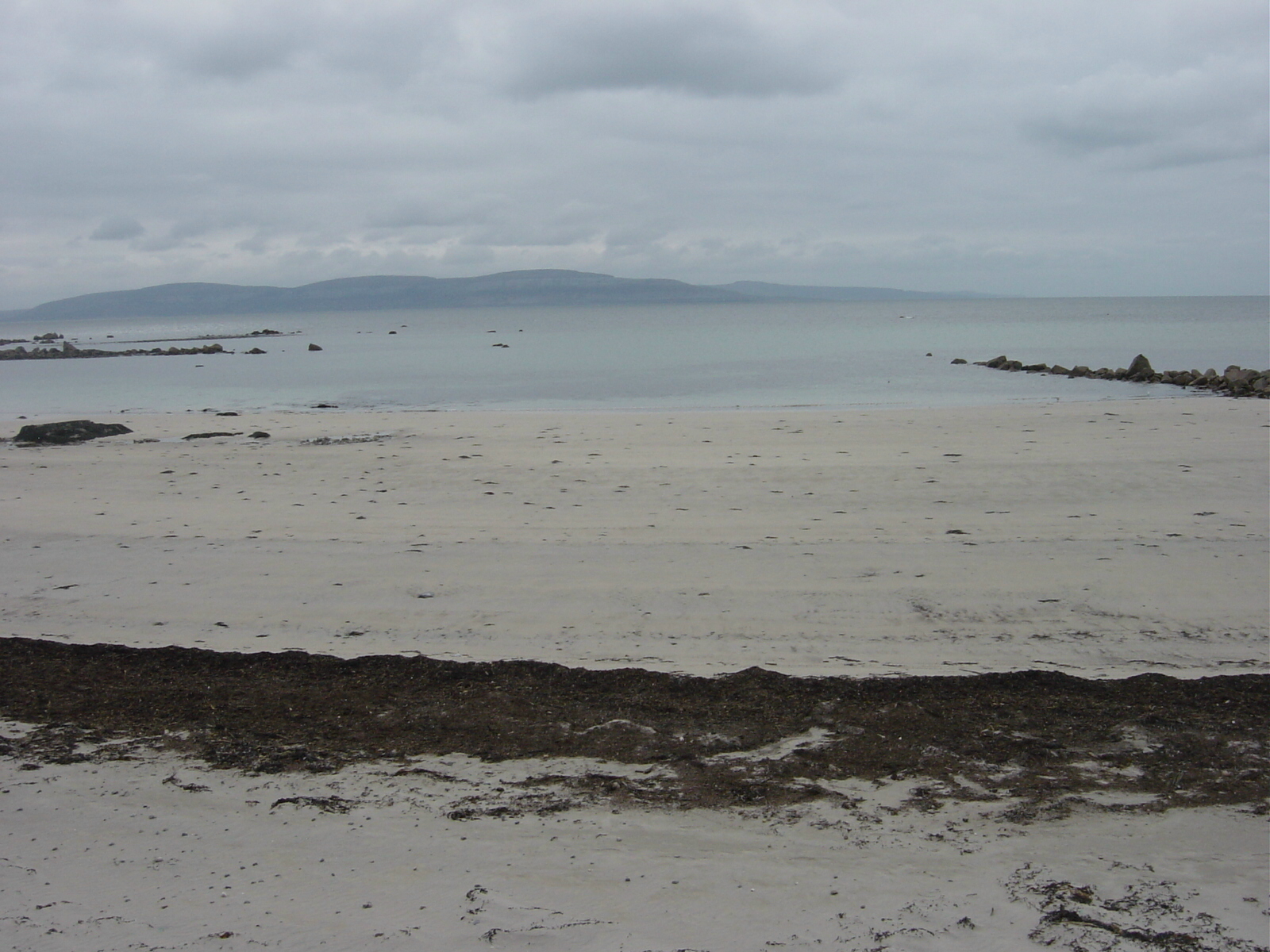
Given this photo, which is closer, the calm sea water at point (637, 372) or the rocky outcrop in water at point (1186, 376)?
the rocky outcrop in water at point (1186, 376)

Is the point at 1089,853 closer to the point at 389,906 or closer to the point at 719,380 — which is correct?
the point at 389,906

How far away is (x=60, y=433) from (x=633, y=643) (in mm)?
14538

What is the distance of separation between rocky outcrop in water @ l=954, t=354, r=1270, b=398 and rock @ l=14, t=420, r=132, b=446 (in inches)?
961

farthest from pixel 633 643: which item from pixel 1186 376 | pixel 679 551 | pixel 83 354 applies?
pixel 83 354

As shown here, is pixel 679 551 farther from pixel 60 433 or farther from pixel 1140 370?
pixel 1140 370

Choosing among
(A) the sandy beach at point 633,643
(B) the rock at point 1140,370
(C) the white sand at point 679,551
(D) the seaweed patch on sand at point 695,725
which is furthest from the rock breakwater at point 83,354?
(D) the seaweed patch on sand at point 695,725

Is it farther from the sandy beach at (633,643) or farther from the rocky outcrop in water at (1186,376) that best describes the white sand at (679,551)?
the rocky outcrop in water at (1186,376)

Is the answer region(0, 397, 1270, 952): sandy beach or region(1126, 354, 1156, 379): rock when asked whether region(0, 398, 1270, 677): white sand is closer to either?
region(0, 397, 1270, 952): sandy beach

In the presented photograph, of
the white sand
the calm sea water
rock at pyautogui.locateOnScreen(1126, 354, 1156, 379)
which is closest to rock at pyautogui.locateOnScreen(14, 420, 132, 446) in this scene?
the white sand

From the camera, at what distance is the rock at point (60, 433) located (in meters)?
16.1

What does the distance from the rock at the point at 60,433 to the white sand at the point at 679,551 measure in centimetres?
163

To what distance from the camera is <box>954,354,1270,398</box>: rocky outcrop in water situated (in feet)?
75.5

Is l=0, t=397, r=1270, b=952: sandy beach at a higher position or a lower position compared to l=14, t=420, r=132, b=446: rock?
lower

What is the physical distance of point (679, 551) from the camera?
26.2ft
